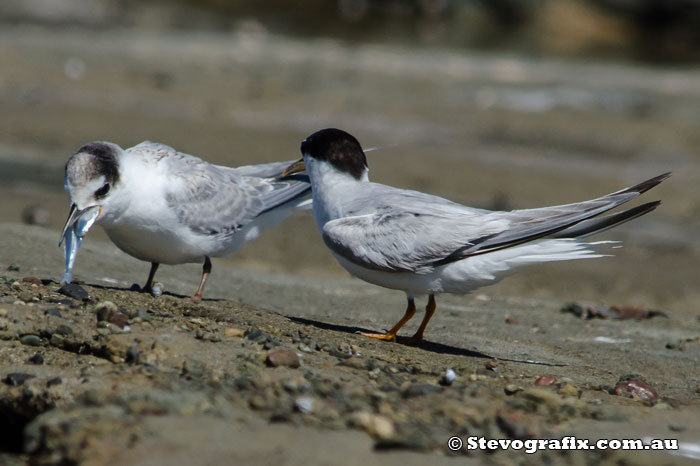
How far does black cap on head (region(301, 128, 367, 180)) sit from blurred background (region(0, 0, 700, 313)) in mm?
1699

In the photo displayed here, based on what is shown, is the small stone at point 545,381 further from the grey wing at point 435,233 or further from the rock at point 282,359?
the rock at point 282,359

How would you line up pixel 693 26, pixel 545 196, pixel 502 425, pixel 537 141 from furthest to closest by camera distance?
1. pixel 693 26
2. pixel 537 141
3. pixel 545 196
4. pixel 502 425

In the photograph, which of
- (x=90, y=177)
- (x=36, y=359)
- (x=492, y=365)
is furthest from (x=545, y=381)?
(x=90, y=177)

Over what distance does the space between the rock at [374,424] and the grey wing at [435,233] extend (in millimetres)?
1419

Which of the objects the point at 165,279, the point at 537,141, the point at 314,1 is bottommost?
the point at 165,279

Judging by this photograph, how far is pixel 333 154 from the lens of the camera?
5215 millimetres

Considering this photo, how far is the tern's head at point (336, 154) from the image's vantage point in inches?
205

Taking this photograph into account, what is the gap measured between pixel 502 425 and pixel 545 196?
7713mm

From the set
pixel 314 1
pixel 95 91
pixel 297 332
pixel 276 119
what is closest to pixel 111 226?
pixel 297 332

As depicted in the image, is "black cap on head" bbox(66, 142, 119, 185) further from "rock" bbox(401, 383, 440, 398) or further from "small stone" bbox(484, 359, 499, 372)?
"small stone" bbox(484, 359, 499, 372)

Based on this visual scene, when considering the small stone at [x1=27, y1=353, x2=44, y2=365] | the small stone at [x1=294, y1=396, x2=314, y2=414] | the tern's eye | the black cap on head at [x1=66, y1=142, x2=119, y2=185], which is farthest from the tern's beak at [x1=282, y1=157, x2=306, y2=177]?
the small stone at [x1=294, y1=396, x2=314, y2=414]

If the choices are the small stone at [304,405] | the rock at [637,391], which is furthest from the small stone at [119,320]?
the rock at [637,391]

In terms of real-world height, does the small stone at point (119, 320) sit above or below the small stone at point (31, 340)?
above

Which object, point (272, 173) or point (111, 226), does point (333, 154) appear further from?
point (111, 226)
